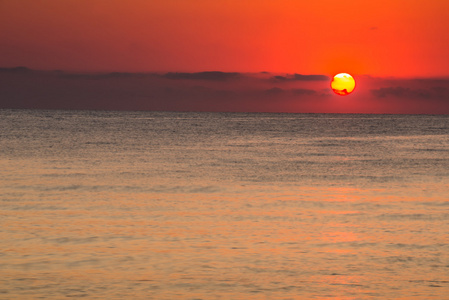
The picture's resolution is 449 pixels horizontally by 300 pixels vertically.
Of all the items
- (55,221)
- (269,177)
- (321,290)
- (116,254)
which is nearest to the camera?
(321,290)

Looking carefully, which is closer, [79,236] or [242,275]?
[242,275]

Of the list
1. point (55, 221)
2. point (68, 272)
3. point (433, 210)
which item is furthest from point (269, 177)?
point (68, 272)

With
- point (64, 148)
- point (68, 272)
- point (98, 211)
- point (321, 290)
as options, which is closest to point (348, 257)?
point (321, 290)

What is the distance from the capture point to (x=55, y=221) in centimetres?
1794

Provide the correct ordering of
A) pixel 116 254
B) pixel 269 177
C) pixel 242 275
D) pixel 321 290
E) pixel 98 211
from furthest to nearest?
pixel 269 177, pixel 98 211, pixel 116 254, pixel 242 275, pixel 321 290

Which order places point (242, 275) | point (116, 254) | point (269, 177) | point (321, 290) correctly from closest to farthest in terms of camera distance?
point (321, 290) < point (242, 275) < point (116, 254) < point (269, 177)

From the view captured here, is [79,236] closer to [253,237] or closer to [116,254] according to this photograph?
[116,254]

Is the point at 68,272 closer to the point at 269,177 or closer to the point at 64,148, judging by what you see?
the point at 269,177

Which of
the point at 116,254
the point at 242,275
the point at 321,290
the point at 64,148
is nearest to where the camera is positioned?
the point at 321,290

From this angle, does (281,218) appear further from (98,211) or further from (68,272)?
(68,272)

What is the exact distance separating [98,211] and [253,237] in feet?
19.6

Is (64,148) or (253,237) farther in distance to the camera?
(64,148)

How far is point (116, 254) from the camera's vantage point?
1412cm

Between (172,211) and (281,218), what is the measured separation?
349 cm
